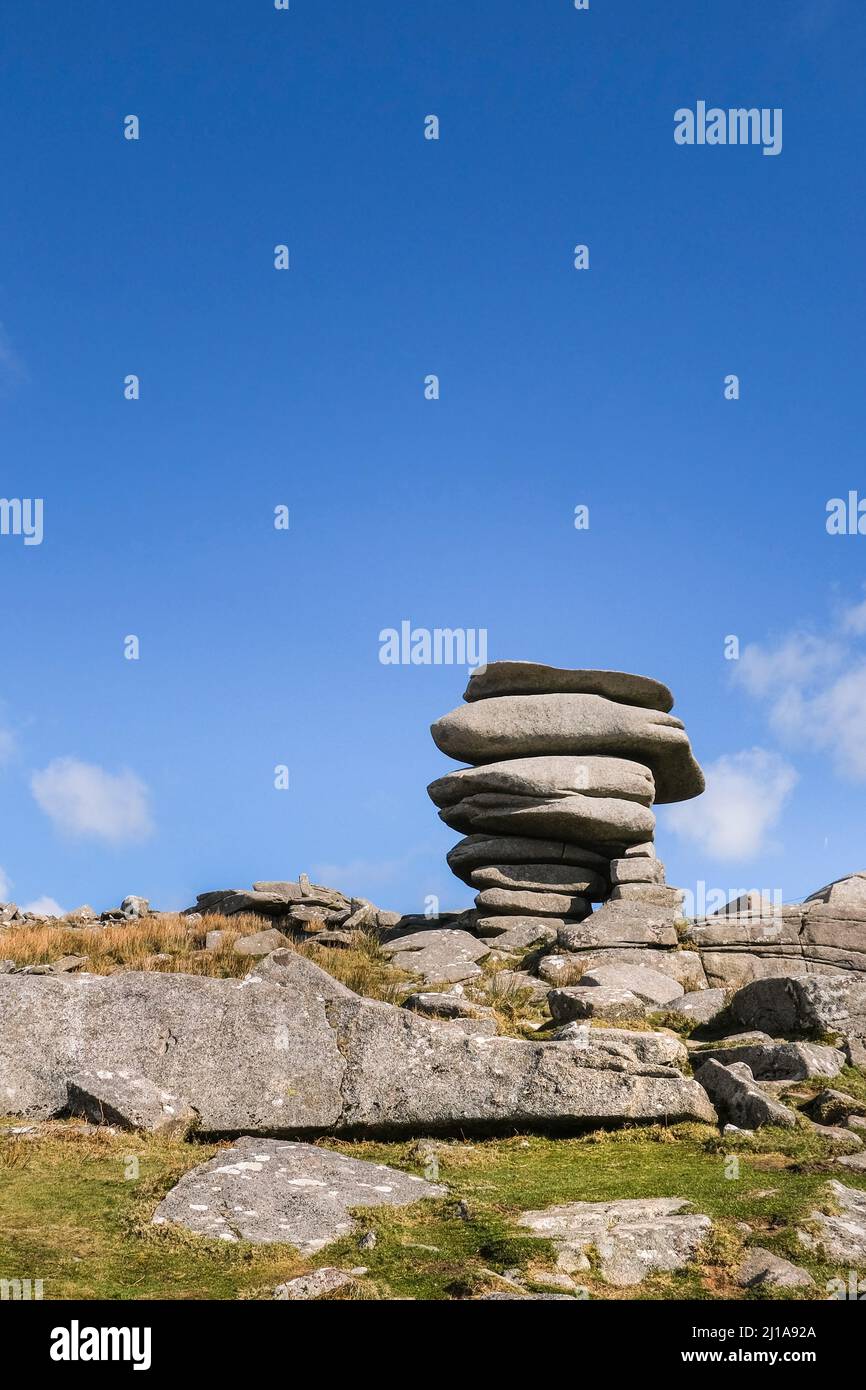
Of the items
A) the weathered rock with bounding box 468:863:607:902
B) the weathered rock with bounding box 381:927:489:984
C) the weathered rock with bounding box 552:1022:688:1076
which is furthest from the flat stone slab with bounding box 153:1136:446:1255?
the weathered rock with bounding box 468:863:607:902

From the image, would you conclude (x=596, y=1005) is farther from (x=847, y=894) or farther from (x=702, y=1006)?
(x=847, y=894)

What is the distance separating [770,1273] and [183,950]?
15848 mm

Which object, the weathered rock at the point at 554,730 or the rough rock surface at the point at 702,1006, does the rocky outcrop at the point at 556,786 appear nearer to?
the weathered rock at the point at 554,730

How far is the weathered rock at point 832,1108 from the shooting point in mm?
9594

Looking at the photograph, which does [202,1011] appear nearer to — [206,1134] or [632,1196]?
[206,1134]

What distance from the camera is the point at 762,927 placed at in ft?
64.4

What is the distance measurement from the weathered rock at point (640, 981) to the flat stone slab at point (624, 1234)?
759cm

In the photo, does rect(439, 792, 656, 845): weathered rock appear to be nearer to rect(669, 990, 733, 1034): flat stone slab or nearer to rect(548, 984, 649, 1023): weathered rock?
rect(669, 990, 733, 1034): flat stone slab

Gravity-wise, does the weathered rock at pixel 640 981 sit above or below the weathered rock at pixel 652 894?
below

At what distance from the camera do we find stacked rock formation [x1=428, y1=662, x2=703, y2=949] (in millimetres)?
24641

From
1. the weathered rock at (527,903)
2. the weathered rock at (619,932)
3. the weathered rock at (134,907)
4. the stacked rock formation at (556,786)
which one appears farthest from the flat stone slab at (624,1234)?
the weathered rock at (134,907)

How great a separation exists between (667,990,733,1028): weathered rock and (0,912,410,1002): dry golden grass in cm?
406

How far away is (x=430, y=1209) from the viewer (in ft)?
24.4
